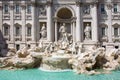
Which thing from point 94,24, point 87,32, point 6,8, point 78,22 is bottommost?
point 87,32

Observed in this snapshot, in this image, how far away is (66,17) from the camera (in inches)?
1391

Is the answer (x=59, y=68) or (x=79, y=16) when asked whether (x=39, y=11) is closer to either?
(x=79, y=16)

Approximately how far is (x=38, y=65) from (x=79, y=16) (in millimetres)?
10271

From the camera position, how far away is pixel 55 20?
1332 inches

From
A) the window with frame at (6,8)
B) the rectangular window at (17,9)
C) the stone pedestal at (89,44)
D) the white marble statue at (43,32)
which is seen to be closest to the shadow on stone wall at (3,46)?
the window with frame at (6,8)

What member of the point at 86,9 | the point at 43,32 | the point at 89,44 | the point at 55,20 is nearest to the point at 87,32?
the point at 89,44

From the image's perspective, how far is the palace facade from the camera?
33.7 metres

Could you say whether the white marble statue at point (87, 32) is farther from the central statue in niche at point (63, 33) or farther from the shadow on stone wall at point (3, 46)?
the shadow on stone wall at point (3, 46)

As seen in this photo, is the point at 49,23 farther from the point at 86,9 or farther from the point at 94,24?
the point at 94,24

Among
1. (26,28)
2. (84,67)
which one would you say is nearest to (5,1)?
(26,28)

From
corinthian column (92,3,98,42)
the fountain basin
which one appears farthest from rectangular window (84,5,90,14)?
the fountain basin

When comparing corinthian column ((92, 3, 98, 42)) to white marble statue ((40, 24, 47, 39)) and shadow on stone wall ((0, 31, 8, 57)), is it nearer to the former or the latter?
white marble statue ((40, 24, 47, 39))

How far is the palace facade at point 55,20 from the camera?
111 feet

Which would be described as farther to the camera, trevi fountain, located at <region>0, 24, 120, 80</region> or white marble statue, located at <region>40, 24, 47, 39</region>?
white marble statue, located at <region>40, 24, 47, 39</region>
